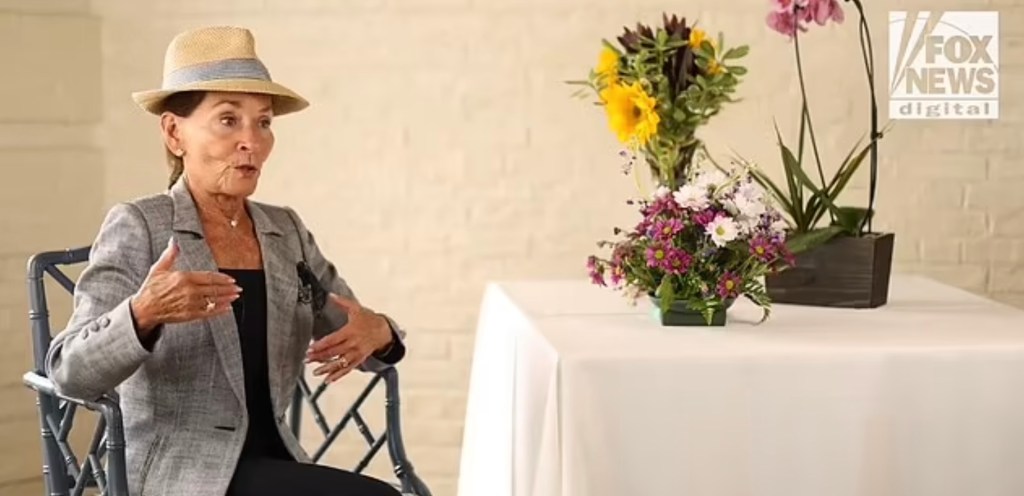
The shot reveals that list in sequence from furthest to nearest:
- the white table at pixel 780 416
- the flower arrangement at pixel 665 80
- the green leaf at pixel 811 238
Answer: the green leaf at pixel 811 238 < the flower arrangement at pixel 665 80 < the white table at pixel 780 416

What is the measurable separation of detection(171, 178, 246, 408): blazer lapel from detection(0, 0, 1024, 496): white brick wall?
5.14ft

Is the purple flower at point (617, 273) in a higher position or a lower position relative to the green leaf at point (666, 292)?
higher

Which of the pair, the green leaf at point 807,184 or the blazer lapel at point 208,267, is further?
the green leaf at point 807,184

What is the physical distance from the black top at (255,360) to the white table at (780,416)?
43cm

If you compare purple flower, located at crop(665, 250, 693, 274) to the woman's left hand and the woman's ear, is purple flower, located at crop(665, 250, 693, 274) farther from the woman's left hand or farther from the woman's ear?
the woman's ear

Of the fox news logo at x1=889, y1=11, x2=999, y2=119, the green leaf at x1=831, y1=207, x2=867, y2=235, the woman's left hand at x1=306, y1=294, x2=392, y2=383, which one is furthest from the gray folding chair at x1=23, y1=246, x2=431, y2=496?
the fox news logo at x1=889, y1=11, x2=999, y2=119

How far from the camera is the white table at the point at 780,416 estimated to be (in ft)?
7.45

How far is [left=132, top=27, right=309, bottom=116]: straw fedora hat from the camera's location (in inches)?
94.1

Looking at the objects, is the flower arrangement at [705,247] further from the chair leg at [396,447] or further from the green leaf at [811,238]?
the chair leg at [396,447]

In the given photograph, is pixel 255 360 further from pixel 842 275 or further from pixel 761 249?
pixel 842 275

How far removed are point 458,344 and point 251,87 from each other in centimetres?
170

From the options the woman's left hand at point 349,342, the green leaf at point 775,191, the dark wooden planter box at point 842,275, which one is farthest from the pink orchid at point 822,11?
the woman's left hand at point 349,342

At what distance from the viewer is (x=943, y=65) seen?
3.82 meters

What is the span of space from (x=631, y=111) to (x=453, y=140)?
1.34 meters
